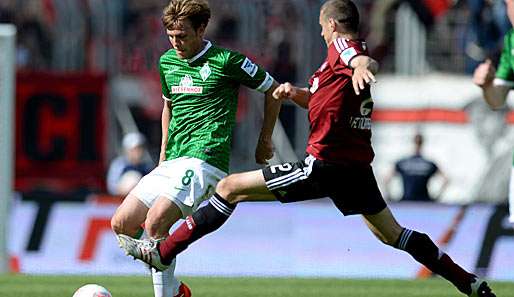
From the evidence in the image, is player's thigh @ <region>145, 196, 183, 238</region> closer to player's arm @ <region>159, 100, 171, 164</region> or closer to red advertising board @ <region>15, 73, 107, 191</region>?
player's arm @ <region>159, 100, 171, 164</region>

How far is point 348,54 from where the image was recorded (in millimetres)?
8711

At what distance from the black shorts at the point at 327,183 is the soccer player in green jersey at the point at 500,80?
1.01 meters

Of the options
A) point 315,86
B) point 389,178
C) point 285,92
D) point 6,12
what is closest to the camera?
point 285,92

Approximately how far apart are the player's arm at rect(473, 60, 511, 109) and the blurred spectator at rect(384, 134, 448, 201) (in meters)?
7.37

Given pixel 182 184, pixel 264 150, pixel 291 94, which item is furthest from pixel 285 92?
pixel 182 184

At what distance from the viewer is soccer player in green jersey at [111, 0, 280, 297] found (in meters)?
9.02

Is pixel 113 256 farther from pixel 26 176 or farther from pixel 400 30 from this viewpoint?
pixel 400 30

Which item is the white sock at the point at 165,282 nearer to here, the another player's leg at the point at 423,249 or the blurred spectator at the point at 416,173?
the another player's leg at the point at 423,249

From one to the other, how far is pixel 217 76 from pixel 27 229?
253 inches

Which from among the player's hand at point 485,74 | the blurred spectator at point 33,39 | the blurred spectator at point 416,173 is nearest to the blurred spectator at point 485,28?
the blurred spectator at point 416,173

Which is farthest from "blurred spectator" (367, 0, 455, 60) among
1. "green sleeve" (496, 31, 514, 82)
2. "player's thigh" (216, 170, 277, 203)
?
"player's thigh" (216, 170, 277, 203)

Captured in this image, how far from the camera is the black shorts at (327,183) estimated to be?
29.3 feet

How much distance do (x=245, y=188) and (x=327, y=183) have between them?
511 mm

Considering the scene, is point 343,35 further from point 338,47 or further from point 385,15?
point 385,15
